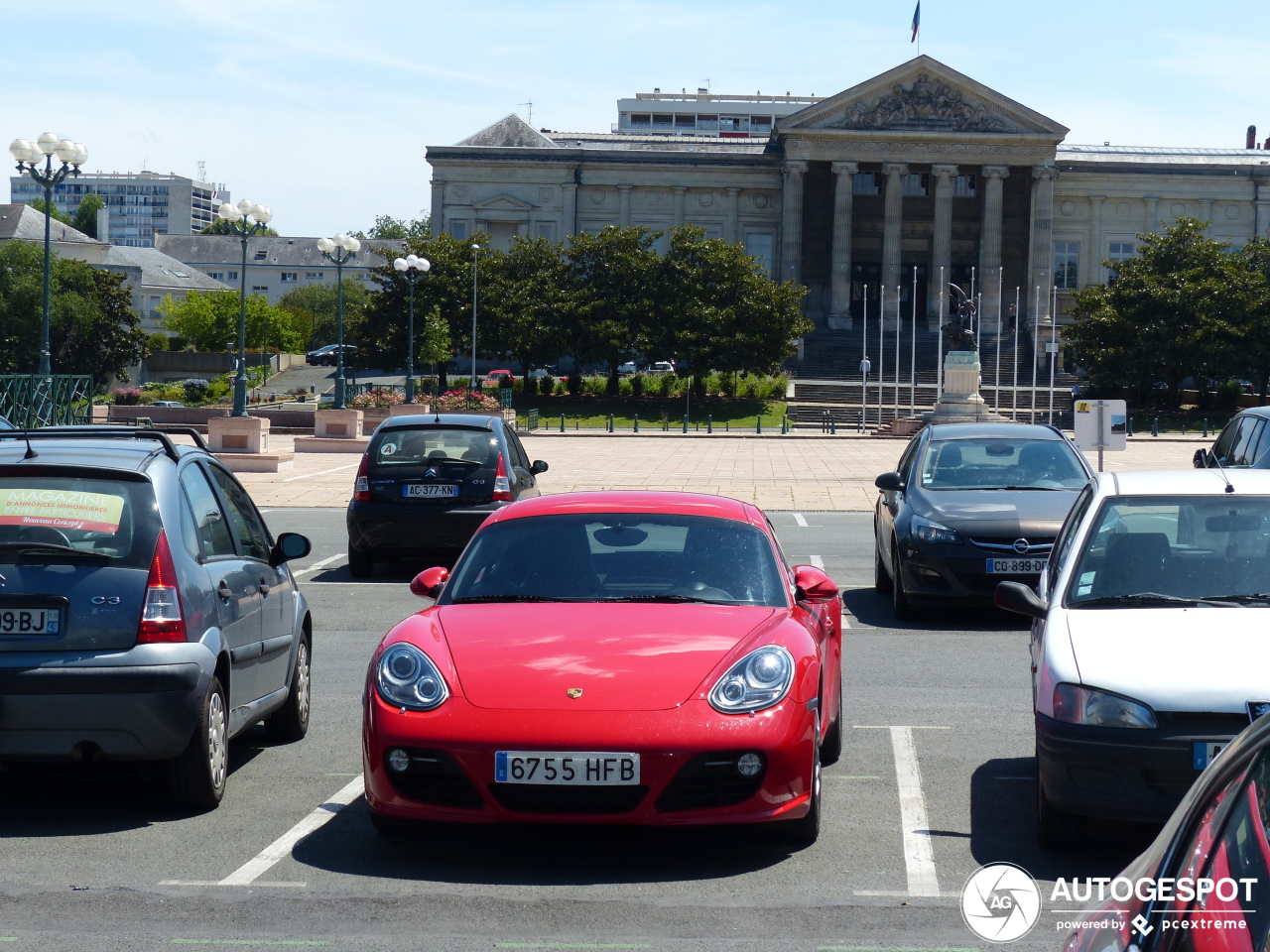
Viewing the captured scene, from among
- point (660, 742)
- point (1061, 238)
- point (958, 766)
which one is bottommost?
point (958, 766)

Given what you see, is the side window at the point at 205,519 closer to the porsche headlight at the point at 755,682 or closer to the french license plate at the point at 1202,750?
the porsche headlight at the point at 755,682

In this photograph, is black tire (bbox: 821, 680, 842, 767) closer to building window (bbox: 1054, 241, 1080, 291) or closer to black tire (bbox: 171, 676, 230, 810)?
black tire (bbox: 171, 676, 230, 810)

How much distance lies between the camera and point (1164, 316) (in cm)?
6994

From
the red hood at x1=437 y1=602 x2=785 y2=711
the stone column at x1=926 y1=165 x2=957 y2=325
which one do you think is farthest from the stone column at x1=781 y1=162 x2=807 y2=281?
the red hood at x1=437 y1=602 x2=785 y2=711

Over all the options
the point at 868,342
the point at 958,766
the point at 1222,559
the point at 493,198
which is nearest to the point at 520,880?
the point at 958,766

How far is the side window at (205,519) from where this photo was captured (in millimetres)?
6949

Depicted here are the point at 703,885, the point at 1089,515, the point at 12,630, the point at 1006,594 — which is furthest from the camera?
the point at 1089,515

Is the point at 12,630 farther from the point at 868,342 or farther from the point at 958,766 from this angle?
the point at 868,342

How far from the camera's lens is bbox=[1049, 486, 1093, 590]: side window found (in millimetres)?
7312

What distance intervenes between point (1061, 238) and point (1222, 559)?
9769 centimetres

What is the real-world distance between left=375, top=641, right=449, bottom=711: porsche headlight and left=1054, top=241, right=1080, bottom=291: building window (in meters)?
99.2

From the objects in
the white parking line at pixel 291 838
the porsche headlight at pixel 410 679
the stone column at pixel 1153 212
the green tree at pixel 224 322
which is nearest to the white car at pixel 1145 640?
the porsche headlight at pixel 410 679

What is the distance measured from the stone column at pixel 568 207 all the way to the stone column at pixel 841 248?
16.4 meters

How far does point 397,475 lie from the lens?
50.9 feet
